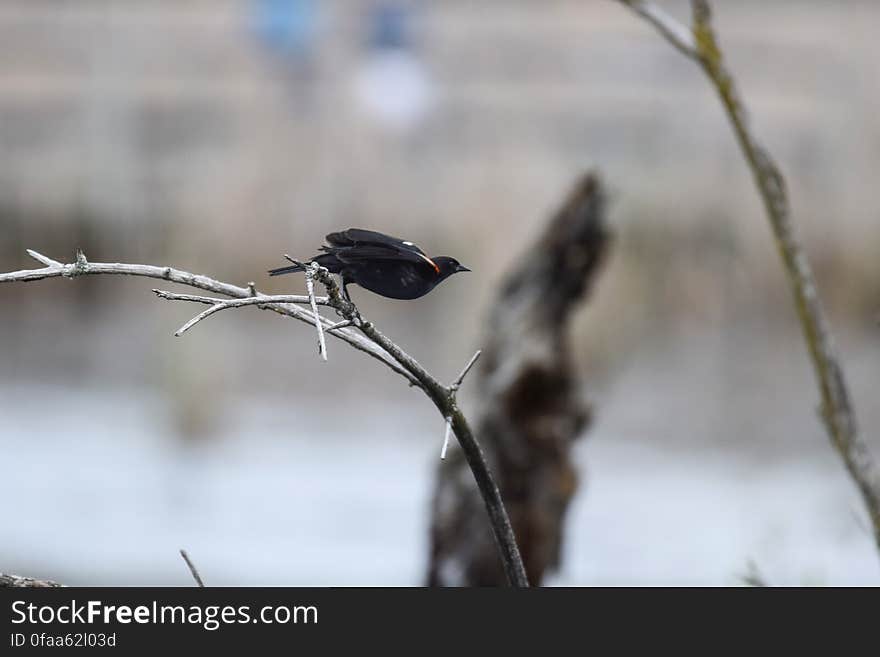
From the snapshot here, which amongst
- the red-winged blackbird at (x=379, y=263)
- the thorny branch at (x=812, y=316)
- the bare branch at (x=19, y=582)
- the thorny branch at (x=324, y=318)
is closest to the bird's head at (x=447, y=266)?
the red-winged blackbird at (x=379, y=263)

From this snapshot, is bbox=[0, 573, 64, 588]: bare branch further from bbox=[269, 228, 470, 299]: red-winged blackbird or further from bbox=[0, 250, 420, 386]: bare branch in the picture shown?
bbox=[269, 228, 470, 299]: red-winged blackbird

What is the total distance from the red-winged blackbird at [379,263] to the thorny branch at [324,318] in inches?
1.4

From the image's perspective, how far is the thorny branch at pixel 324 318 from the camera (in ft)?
6.09

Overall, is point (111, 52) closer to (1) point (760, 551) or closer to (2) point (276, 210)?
(2) point (276, 210)

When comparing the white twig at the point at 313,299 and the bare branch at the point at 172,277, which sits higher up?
the bare branch at the point at 172,277

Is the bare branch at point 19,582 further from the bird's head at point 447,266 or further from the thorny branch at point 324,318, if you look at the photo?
the bird's head at point 447,266

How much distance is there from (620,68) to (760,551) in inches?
514

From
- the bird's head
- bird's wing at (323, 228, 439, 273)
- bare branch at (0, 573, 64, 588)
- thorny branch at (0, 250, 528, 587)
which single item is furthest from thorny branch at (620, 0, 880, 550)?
bare branch at (0, 573, 64, 588)

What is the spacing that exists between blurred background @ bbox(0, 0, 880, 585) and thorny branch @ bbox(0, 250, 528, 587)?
2730 millimetres

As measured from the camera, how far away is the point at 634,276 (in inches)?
386

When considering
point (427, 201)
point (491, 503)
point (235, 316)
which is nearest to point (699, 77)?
point (427, 201)

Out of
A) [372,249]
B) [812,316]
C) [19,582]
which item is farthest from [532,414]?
[372,249]

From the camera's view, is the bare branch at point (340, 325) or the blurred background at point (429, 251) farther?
the blurred background at point (429, 251)

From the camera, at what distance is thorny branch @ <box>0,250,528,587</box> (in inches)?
73.0
